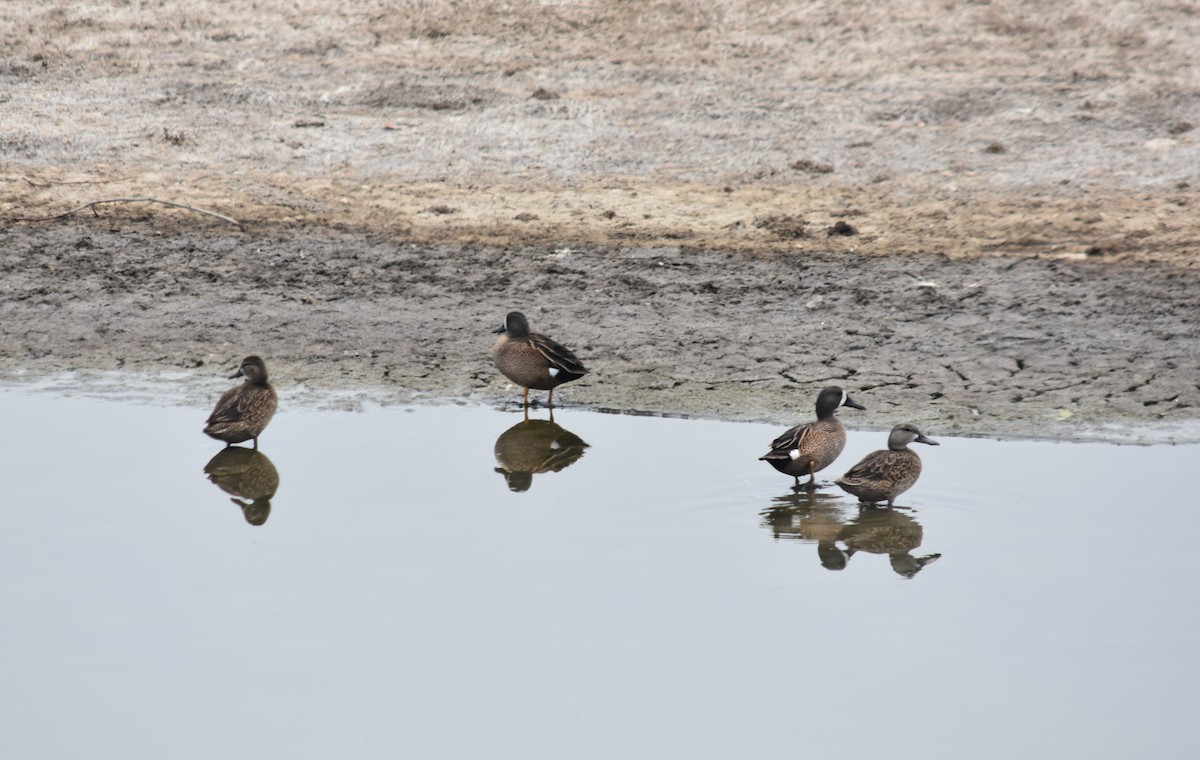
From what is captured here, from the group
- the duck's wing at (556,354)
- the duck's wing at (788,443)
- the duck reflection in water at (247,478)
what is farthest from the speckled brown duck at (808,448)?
the duck reflection in water at (247,478)

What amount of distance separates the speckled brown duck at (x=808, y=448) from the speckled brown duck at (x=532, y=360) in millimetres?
1792

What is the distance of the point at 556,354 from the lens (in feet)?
31.3

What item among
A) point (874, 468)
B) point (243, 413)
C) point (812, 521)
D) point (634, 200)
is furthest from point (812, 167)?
point (243, 413)

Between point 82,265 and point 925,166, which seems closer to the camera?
point 82,265

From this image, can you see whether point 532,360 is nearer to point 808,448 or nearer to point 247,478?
point 247,478

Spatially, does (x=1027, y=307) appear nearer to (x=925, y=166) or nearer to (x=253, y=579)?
(x=925, y=166)

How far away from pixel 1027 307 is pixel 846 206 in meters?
2.56

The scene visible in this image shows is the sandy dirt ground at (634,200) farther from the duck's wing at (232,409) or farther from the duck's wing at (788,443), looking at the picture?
the duck's wing at (232,409)

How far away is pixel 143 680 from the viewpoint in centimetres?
588

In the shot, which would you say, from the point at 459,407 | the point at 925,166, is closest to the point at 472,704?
the point at 459,407

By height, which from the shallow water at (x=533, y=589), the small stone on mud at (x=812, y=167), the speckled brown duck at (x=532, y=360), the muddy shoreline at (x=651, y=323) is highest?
the small stone on mud at (x=812, y=167)

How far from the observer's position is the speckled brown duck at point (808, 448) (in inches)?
316

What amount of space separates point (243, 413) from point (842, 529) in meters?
3.66

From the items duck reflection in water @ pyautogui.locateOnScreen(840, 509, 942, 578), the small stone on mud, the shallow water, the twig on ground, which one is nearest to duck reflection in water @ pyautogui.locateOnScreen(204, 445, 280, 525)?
the shallow water
